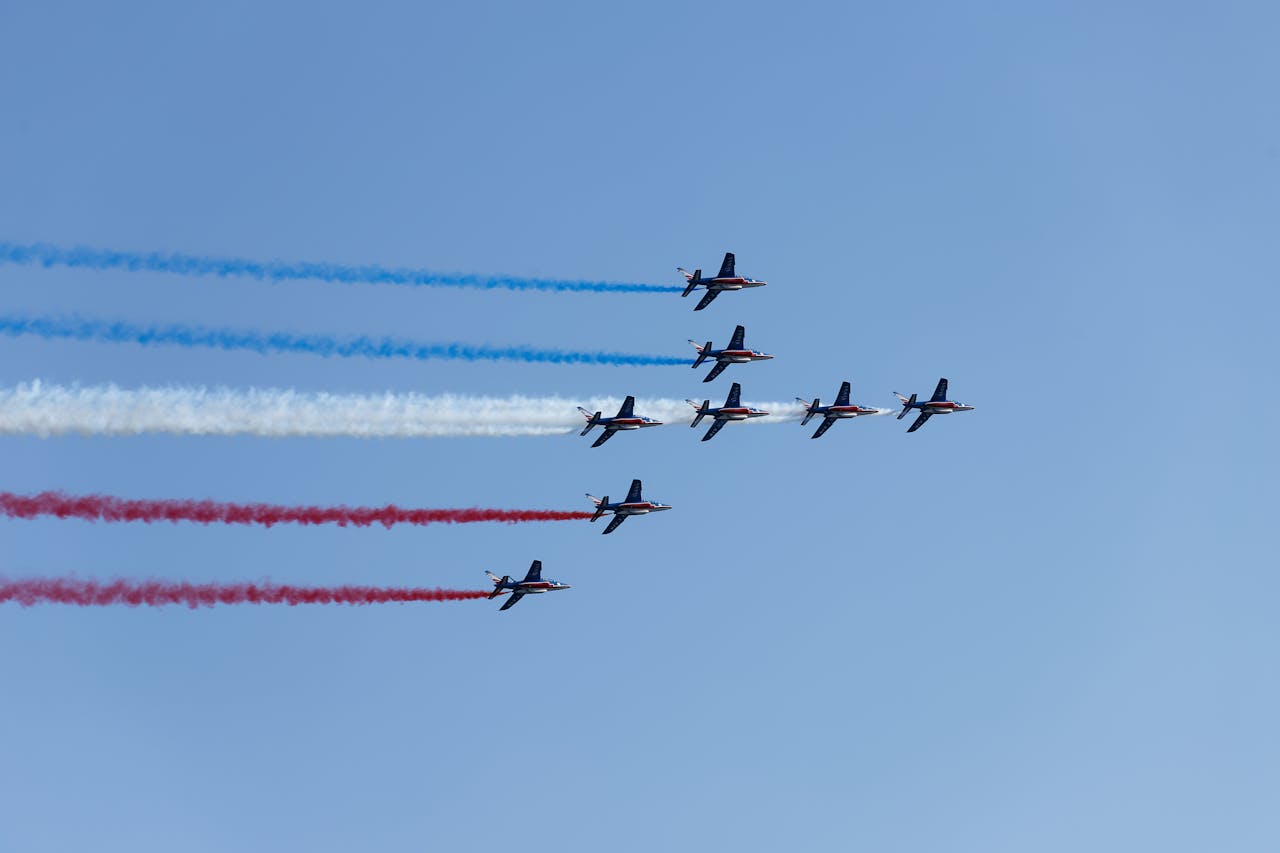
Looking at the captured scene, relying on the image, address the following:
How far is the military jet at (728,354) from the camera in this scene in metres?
96.3

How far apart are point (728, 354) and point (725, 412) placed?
9.61 ft

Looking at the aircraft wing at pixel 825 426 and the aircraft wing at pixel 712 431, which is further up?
the aircraft wing at pixel 825 426

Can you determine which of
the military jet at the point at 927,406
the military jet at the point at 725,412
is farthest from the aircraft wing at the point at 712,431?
the military jet at the point at 927,406

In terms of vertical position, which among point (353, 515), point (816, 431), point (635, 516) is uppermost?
point (816, 431)

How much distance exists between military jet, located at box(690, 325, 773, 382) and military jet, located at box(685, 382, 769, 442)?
1.15m

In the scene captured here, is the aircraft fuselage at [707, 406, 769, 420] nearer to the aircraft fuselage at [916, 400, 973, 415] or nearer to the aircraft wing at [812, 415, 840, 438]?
the aircraft wing at [812, 415, 840, 438]

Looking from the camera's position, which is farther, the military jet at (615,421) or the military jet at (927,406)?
the military jet at (927,406)

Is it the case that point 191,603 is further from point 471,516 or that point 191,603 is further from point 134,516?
point 471,516

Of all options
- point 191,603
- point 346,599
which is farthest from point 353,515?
point 191,603

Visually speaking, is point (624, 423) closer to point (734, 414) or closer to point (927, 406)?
point (734, 414)

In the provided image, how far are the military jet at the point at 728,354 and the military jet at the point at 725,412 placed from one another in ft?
3.76

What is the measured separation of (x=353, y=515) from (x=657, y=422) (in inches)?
854

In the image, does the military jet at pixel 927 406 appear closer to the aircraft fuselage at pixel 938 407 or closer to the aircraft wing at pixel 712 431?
the aircraft fuselage at pixel 938 407

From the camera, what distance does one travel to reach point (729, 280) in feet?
320
